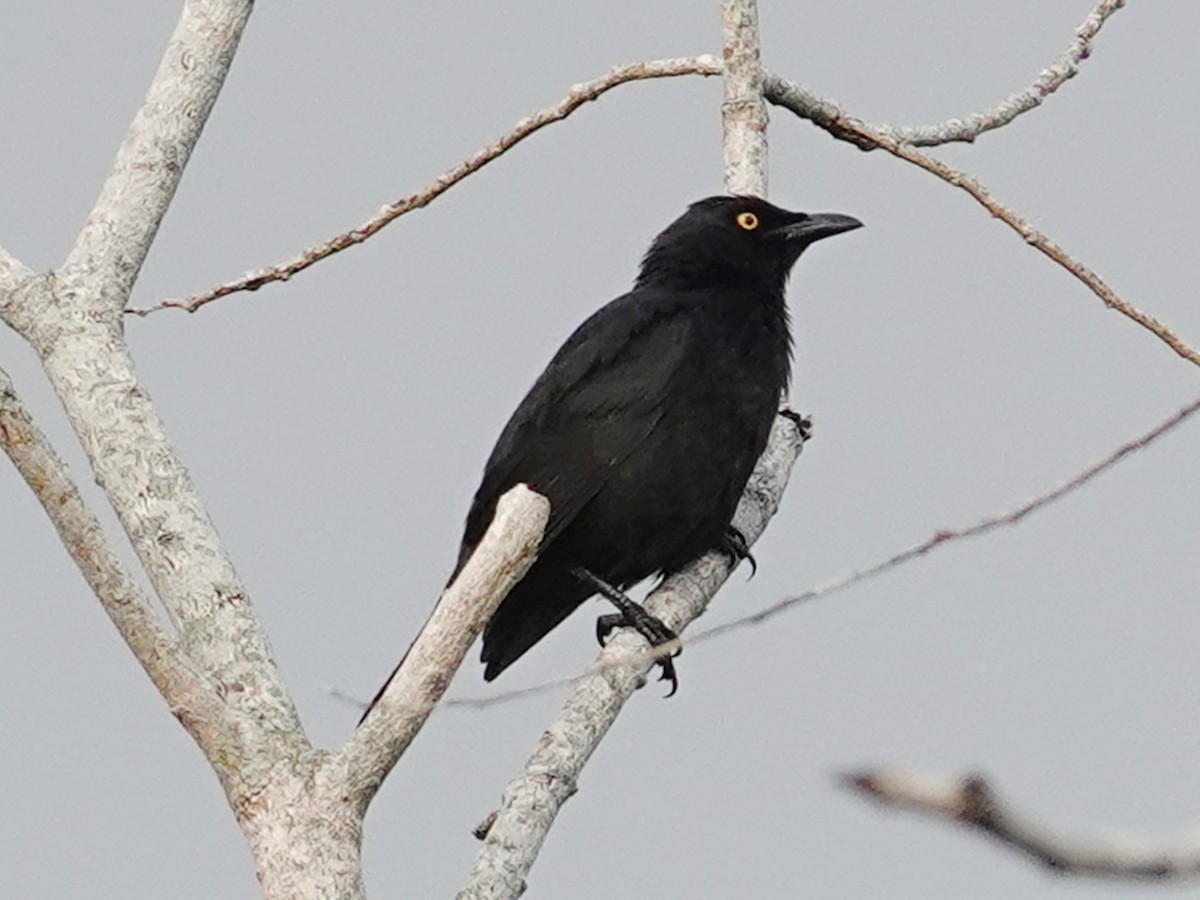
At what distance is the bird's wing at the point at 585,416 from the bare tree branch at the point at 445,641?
1841 mm

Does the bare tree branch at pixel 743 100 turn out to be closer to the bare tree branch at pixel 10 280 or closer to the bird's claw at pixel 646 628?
the bird's claw at pixel 646 628

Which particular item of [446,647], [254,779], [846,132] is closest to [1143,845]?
[446,647]

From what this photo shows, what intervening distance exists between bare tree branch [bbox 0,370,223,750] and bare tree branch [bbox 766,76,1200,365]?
2252 millimetres

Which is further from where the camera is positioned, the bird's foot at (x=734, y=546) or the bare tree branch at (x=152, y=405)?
the bird's foot at (x=734, y=546)

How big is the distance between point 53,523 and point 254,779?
65 centimetres

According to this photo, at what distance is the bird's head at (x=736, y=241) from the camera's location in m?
5.79

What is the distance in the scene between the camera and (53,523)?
127 inches

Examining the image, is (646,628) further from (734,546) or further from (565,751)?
(565,751)

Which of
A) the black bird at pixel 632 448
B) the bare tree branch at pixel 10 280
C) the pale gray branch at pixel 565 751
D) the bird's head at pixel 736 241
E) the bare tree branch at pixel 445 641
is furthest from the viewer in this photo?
the bird's head at pixel 736 241

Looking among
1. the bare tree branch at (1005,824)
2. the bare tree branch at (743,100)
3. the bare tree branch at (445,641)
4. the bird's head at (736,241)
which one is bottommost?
the bare tree branch at (1005,824)

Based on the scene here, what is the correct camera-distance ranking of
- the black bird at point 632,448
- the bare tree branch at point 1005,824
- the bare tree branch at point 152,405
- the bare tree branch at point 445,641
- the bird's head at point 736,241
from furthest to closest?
the bird's head at point 736,241
the black bird at point 632,448
the bare tree branch at point 152,405
the bare tree branch at point 445,641
the bare tree branch at point 1005,824

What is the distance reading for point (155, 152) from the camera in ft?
14.1

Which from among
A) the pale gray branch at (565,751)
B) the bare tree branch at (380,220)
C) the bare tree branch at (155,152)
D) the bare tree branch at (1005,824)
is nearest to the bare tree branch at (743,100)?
the bare tree branch at (380,220)

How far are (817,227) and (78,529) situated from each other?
339 cm
